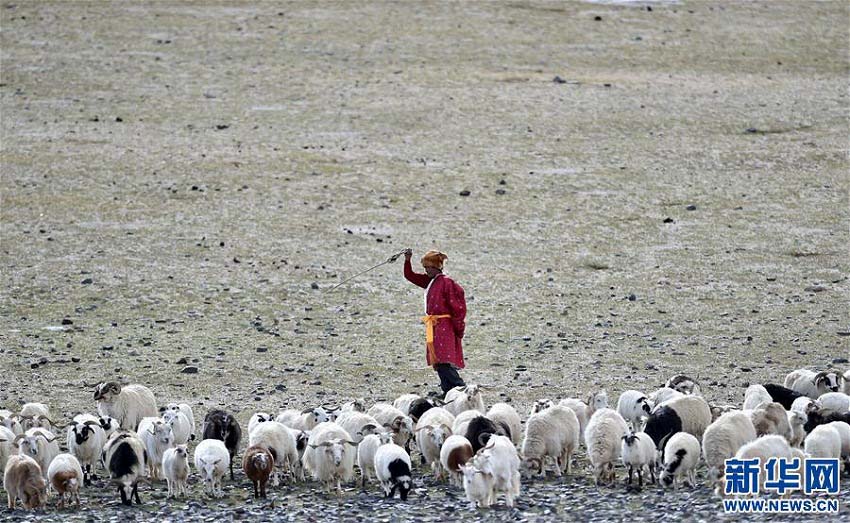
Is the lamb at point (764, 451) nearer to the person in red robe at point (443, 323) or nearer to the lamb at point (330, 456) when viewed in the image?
the lamb at point (330, 456)

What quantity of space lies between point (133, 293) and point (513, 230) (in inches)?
259

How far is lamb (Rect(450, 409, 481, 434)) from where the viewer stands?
40.5 feet

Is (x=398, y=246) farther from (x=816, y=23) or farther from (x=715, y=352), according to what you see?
(x=816, y=23)

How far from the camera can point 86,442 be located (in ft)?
40.0

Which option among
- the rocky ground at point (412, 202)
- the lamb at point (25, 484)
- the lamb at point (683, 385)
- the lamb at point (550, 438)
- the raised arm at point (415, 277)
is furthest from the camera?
the rocky ground at point (412, 202)

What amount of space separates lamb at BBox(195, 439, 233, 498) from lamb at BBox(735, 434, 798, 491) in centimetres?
421

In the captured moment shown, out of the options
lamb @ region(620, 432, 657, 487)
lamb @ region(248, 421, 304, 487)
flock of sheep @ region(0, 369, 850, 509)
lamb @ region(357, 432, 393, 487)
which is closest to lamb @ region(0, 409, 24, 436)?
flock of sheep @ region(0, 369, 850, 509)

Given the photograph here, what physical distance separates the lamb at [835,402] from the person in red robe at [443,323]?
3714mm

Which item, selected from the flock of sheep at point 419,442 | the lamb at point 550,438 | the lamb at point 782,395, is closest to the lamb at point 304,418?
the flock of sheep at point 419,442

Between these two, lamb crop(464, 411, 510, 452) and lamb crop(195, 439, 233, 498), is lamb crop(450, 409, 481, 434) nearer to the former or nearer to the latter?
lamb crop(464, 411, 510, 452)

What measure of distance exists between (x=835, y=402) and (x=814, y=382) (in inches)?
47.8

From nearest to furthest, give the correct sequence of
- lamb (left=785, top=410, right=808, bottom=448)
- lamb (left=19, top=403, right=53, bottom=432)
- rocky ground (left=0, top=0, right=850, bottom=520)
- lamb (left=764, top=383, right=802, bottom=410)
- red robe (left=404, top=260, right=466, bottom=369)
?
lamb (left=785, top=410, right=808, bottom=448)
lamb (left=19, top=403, right=53, bottom=432)
lamb (left=764, top=383, right=802, bottom=410)
red robe (left=404, top=260, right=466, bottom=369)
rocky ground (left=0, top=0, right=850, bottom=520)

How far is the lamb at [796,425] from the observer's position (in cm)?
1260

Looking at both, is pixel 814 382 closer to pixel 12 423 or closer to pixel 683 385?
pixel 683 385
